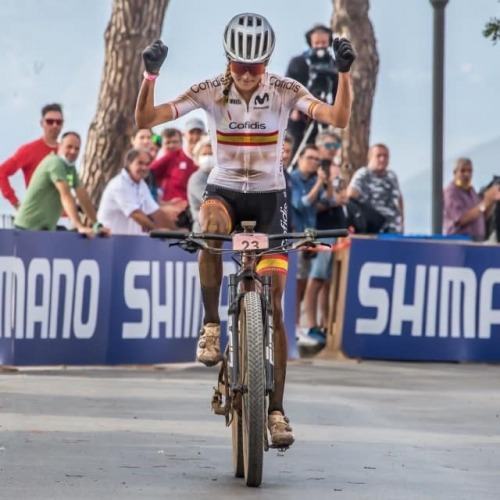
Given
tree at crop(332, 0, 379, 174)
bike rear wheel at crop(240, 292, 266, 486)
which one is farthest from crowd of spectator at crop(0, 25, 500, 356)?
bike rear wheel at crop(240, 292, 266, 486)

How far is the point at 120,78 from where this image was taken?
2338cm

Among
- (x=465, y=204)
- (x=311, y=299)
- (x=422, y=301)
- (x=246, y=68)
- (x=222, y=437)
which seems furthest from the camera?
(x=465, y=204)

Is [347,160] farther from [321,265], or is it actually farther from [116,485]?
[116,485]

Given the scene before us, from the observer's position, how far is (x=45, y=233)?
15.8m

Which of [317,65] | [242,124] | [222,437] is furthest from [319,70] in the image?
[242,124]

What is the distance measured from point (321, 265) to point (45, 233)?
3349 millimetres

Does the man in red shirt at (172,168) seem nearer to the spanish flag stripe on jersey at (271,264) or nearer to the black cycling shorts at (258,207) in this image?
the black cycling shorts at (258,207)

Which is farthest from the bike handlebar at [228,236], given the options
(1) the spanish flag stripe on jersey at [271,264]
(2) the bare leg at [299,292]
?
(2) the bare leg at [299,292]

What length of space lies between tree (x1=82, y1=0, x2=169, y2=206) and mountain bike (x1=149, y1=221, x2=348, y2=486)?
13966 mm

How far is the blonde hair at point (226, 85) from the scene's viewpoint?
9.62m

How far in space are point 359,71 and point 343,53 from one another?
16129 millimetres

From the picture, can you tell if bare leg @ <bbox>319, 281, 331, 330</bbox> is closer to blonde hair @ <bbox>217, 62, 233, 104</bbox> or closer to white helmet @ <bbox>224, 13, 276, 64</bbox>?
blonde hair @ <bbox>217, 62, 233, 104</bbox>

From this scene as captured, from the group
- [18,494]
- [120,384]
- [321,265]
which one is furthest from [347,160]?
[18,494]

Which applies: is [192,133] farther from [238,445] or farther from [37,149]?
[238,445]
